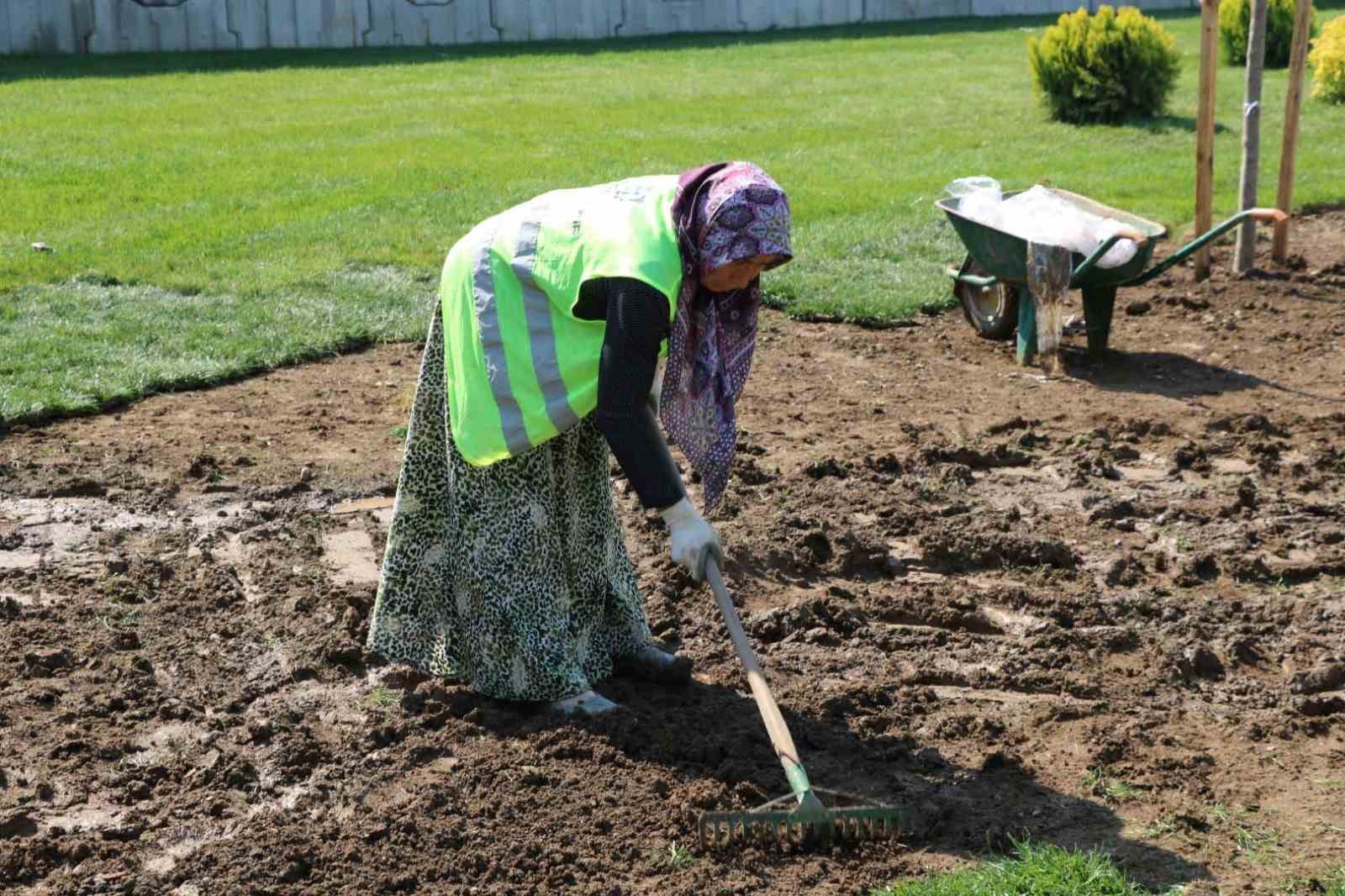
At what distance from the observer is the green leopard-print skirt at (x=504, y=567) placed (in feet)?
13.8

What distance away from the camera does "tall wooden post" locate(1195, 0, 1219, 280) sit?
29.7 ft

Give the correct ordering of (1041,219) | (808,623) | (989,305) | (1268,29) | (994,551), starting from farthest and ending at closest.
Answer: (1268,29)
(989,305)
(1041,219)
(994,551)
(808,623)

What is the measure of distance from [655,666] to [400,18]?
20.5m

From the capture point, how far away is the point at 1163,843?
369 cm

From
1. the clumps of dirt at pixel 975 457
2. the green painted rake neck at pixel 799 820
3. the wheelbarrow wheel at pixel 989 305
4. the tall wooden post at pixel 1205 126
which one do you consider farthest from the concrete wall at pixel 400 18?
the green painted rake neck at pixel 799 820

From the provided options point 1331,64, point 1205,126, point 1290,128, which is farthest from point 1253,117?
point 1331,64

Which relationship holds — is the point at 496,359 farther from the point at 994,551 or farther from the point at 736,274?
the point at 994,551

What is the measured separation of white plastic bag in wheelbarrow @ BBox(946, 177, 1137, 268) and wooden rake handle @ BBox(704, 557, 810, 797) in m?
4.07

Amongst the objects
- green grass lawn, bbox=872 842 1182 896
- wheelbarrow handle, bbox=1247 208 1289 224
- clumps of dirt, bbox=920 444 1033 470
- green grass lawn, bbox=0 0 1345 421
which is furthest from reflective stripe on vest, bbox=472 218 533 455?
wheelbarrow handle, bbox=1247 208 1289 224

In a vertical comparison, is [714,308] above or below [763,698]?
above

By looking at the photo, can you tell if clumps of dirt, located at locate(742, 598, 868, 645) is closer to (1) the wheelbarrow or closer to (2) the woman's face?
(2) the woman's face

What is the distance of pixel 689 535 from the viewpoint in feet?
12.6

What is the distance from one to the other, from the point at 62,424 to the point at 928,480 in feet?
12.3

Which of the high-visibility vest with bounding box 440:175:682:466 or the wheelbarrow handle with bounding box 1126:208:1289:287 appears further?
the wheelbarrow handle with bounding box 1126:208:1289:287
